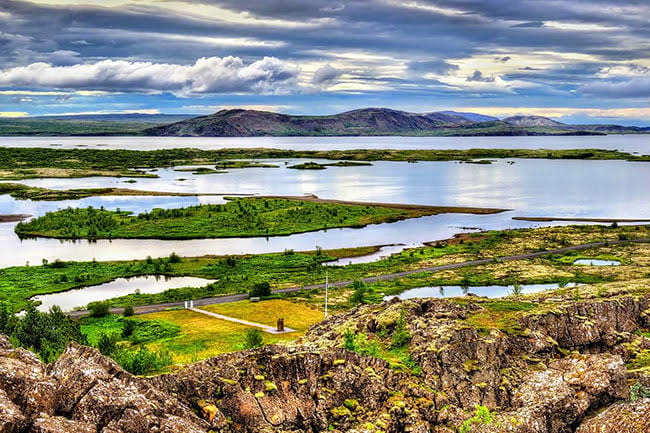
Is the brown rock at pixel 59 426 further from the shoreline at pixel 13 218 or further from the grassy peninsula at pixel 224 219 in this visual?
the shoreline at pixel 13 218

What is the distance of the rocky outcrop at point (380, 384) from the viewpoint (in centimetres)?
1328

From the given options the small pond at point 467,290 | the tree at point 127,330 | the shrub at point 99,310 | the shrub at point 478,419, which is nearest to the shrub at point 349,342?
the shrub at point 478,419

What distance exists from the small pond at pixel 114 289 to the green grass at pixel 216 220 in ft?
89.8

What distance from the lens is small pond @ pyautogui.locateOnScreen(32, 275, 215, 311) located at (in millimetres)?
63225

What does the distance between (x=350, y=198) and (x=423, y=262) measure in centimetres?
6837

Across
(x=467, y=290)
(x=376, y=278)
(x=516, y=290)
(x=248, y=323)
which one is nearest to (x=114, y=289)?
(x=248, y=323)

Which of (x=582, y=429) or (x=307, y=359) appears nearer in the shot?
(x=582, y=429)

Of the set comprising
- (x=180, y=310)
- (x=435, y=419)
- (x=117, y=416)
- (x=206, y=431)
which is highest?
(x=117, y=416)

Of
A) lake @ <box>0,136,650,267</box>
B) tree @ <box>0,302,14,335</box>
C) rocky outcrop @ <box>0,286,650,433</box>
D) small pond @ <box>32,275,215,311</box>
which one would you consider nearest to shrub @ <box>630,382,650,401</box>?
rocky outcrop @ <box>0,286,650,433</box>

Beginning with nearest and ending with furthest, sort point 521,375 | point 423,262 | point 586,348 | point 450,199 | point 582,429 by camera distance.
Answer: point 582,429, point 521,375, point 586,348, point 423,262, point 450,199

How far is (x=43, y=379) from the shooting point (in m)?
13.4

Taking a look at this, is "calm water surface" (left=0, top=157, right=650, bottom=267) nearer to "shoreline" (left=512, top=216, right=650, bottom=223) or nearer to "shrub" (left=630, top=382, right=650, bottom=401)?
"shoreline" (left=512, top=216, right=650, bottom=223)

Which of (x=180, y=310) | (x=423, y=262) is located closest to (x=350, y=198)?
(x=423, y=262)

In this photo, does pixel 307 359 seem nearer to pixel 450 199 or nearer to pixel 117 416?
pixel 117 416
